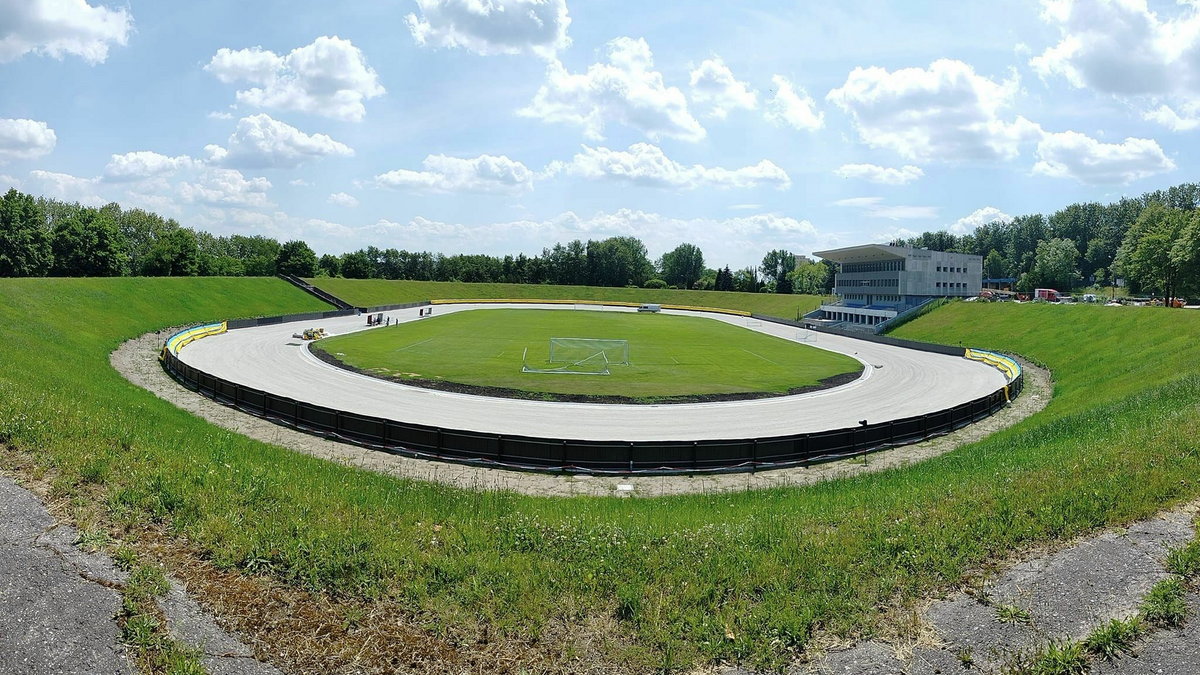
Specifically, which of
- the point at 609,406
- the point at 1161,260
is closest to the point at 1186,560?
the point at 609,406

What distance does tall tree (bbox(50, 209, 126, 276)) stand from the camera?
305ft

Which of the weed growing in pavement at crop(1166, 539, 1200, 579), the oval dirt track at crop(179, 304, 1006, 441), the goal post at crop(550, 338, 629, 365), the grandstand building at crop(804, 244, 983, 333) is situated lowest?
the oval dirt track at crop(179, 304, 1006, 441)

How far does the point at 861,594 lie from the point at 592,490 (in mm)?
12213

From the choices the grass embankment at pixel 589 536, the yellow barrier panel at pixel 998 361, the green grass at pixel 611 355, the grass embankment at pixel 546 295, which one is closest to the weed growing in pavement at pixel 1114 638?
the grass embankment at pixel 589 536

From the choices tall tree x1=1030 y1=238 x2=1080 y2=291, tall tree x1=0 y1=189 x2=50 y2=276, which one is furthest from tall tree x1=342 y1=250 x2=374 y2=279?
tall tree x1=1030 y1=238 x2=1080 y2=291

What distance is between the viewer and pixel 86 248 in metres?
94.1

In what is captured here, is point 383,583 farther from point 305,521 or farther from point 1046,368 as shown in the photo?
point 1046,368

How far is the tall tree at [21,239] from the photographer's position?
82.2 meters

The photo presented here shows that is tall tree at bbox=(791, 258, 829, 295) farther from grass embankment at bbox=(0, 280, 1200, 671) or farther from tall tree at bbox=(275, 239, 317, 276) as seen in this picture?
grass embankment at bbox=(0, 280, 1200, 671)

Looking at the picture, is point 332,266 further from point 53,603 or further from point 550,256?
point 53,603

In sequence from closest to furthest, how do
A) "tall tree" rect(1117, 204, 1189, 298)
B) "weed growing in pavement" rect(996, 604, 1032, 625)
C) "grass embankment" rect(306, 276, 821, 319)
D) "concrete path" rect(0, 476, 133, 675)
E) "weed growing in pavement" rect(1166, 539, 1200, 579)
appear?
"concrete path" rect(0, 476, 133, 675) < "weed growing in pavement" rect(996, 604, 1032, 625) < "weed growing in pavement" rect(1166, 539, 1200, 579) < "tall tree" rect(1117, 204, 1189, 298) < "grass embankment" rect(306, 276, 821, 319)

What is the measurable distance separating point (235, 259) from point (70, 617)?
513ft

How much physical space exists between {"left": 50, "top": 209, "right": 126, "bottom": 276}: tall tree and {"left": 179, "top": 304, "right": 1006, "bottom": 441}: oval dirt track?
60.4m

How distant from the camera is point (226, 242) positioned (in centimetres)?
16988
